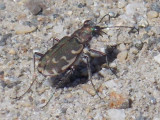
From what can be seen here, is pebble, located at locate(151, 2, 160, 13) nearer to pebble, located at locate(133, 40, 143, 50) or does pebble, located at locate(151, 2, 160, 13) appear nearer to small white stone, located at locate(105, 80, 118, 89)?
pebble, located at locate(133, 40, 143, 50)

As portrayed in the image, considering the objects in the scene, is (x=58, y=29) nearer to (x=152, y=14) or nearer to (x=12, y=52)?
(x=12, y=52)

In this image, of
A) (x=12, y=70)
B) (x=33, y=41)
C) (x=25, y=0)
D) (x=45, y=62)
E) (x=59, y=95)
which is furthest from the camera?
(x=25, y=0)

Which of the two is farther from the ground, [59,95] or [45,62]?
[45,62]

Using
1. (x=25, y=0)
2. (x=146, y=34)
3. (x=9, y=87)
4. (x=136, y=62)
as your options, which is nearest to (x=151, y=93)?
(x=136, y=62)

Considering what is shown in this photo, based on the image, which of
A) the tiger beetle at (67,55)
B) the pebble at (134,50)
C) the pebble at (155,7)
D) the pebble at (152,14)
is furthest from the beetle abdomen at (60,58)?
the pebble at (155,7)

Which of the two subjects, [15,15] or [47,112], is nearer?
[47,112]

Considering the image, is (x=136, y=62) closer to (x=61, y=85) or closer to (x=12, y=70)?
(x=61, y=85)

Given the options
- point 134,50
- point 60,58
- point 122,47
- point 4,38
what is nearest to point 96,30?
point 122,47
